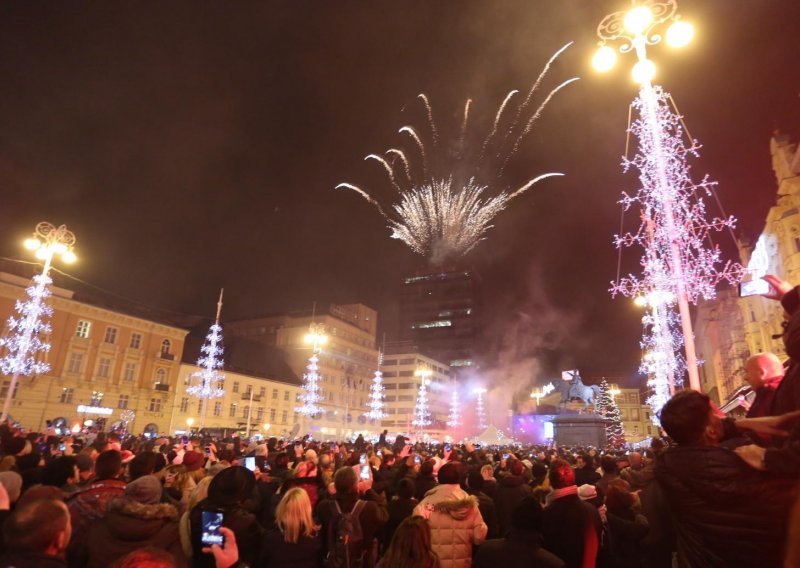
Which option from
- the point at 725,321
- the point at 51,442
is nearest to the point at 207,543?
the point at 51,442

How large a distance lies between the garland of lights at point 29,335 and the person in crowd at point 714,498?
94.3ft

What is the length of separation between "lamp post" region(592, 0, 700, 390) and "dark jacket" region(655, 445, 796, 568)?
1319 cm

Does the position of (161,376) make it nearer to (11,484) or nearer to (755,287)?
(11,484)

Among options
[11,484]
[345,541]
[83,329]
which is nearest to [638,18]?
[345,541]

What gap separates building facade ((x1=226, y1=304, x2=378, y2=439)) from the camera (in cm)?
7812

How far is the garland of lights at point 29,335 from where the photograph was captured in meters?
23.9

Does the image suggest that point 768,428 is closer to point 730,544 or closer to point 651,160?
point 730,544

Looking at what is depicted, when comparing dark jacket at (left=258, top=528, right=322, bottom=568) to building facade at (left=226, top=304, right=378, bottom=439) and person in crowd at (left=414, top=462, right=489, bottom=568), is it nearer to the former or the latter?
person in crowd at (left=414, top=462, right=489, bottom=568)

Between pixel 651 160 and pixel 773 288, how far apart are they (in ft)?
45.4

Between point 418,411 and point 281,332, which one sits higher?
point 281,332

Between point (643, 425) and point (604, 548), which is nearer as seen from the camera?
point (604, 548)

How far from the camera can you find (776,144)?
3247 centimetres

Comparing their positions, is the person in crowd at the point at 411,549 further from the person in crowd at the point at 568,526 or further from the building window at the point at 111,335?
the building window at the point at 111,335

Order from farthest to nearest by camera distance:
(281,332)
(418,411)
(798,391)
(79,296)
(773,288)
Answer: (418,411) < (281,332) < (79,296) < (773,288) < (798,391)
